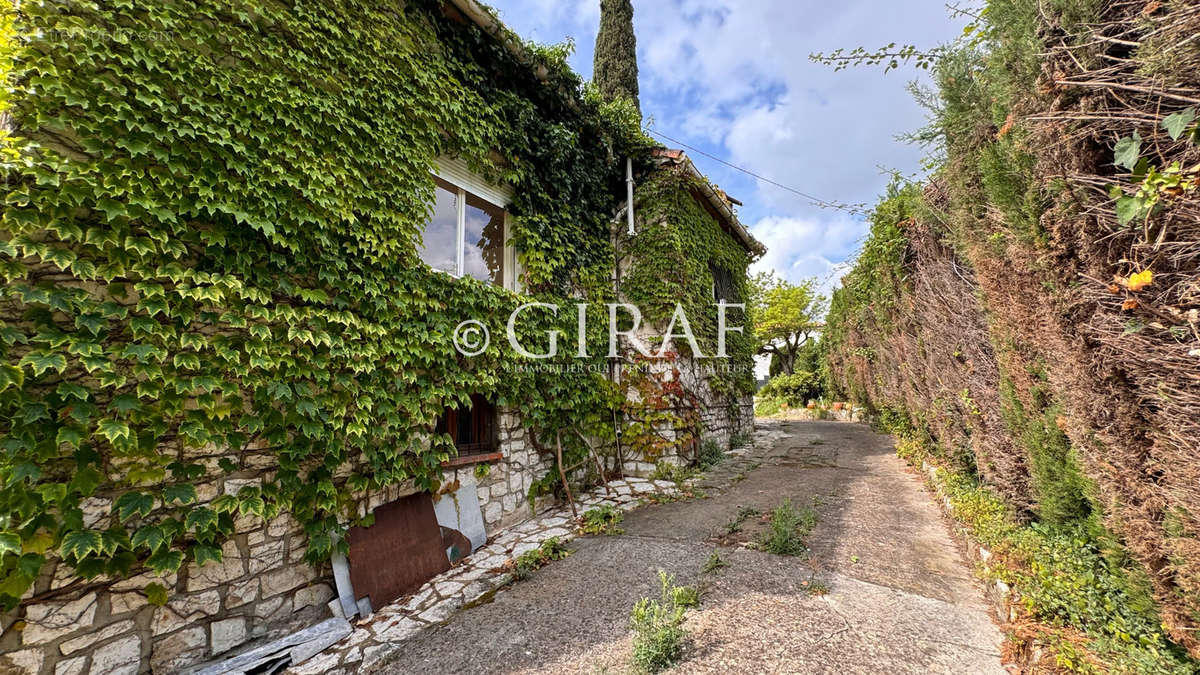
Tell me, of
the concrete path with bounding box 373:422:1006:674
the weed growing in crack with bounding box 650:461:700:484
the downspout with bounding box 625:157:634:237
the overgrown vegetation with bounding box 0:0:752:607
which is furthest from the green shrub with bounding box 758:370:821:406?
the overgrown vegetation with bounding box 0:0:752:607

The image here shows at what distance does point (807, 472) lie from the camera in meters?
6.30

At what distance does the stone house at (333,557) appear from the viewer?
89.5 inches

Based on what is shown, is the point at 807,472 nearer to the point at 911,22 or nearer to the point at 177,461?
the point at 911,22

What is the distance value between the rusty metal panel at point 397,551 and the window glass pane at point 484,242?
2.41 m

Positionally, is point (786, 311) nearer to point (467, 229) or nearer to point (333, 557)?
point (467, 229)

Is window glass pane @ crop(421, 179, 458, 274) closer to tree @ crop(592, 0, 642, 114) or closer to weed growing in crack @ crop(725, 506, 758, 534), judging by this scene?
weed growing in crack @ crop(725, 506, 758, 534)

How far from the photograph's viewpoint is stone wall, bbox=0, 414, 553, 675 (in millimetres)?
2191

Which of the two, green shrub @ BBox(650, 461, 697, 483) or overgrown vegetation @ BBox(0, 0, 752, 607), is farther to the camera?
green shrub @ BBox(650, 461, 697, 483)

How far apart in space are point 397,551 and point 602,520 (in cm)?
208

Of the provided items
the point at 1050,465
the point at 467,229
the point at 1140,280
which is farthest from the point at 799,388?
the point at 1140,280

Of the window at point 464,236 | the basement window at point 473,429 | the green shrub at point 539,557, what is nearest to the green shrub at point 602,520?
the green shrub at point 539,557

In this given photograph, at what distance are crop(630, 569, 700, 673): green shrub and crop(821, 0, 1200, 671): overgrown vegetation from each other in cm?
182

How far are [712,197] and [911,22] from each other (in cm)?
429

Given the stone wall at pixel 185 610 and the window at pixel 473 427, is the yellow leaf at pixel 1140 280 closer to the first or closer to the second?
the window at pixel 473 427
